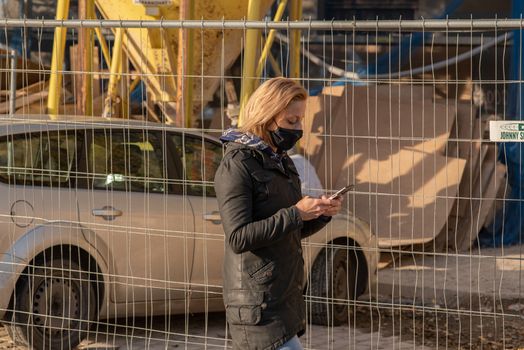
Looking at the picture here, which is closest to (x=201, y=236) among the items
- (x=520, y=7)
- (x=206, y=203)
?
(x=206, y=203)

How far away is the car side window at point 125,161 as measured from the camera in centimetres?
802

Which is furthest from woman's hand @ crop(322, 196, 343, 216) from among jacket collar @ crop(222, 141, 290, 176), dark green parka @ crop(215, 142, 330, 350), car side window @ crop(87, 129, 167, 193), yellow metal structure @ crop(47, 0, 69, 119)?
yellow metal structure @ crop(47, 0, 69, 119)

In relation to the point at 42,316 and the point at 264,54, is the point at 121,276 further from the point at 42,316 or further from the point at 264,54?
the point at 264,54

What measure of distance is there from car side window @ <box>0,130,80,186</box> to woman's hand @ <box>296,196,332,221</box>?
3533 mm

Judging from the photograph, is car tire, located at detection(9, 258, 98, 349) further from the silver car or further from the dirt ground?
the dirt ground

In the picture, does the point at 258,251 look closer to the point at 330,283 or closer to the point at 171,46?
the point at 330,283

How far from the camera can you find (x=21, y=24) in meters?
7.55

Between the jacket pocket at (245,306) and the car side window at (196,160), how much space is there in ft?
10.9

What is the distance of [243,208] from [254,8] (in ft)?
21.4

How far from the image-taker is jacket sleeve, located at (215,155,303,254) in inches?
182

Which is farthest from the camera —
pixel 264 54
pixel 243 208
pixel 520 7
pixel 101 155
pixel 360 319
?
pixel 520 7

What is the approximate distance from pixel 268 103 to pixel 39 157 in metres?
3.60

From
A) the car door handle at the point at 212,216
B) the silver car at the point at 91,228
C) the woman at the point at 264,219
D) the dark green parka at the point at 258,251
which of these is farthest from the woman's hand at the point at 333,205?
the car door handle at the point at 212,216

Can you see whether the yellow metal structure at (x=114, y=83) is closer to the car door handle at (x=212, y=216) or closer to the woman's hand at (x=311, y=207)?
the car door handle at (x=212, y=216)
